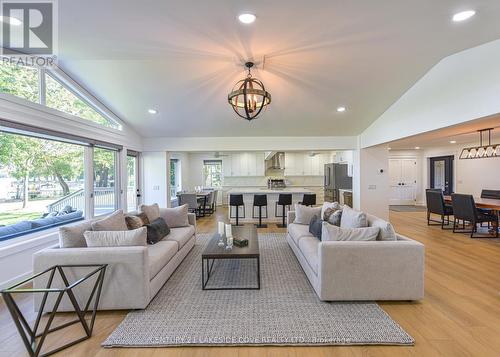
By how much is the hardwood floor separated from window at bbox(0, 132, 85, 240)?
4.00 ft

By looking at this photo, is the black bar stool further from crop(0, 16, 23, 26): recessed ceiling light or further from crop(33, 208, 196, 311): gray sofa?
crop(0, 16, 23, 26): recessed ceiling light

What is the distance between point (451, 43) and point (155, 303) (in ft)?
15.4

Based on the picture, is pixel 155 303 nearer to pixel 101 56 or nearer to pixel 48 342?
pixel 48 342

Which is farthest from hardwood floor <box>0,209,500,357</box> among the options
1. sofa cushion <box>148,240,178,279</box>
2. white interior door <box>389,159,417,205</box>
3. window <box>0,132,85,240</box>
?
white interior door <box>389,159,417,205</box>

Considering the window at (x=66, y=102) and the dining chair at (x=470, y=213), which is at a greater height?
the window at (x=66, y=102)

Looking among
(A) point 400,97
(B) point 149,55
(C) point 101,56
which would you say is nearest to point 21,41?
(C) point 101,56

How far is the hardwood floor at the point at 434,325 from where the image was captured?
1951 millimetres

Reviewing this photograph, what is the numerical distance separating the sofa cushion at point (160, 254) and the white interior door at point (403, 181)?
963cm

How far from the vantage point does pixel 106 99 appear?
15.8 ft

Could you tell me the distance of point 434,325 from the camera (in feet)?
7.41

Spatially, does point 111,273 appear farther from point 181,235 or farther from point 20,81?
point 20,81

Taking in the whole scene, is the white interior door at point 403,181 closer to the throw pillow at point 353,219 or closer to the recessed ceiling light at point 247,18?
the throw pillow at point 353,219

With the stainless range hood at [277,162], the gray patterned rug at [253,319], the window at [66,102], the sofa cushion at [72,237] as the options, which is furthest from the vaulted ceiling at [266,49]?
the stainless range hood at [277,162]

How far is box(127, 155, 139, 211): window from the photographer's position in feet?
21.1
